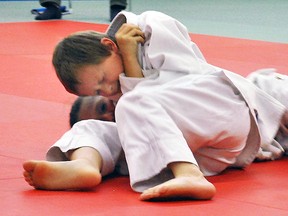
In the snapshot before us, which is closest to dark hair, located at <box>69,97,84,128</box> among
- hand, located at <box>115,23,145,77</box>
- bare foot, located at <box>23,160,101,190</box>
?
hand, located at <box>115,23,145,77</box>

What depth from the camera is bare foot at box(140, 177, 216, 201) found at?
2141mm

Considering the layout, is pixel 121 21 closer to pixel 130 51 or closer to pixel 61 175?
pixel 130 51

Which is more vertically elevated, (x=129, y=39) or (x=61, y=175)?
(x=129, y=39)

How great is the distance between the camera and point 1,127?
3223mm

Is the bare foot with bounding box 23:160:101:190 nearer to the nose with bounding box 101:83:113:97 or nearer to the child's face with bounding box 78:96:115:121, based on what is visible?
the nose with bounding box 101:83:113:97

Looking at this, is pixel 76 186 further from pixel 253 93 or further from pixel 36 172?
pixel 253 93

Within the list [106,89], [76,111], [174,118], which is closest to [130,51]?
[106,89]

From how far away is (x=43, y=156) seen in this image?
2750 millimetres

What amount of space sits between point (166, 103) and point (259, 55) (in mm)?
2947

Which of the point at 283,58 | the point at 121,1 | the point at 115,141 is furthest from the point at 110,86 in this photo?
the point at 121,1

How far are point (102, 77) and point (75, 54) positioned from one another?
116 mm

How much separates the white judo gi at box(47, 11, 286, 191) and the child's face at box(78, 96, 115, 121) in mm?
144

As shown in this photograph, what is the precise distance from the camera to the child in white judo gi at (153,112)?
7.55 ft

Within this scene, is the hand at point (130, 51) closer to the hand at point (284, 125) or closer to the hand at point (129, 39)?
the hand at point (129, 39)
